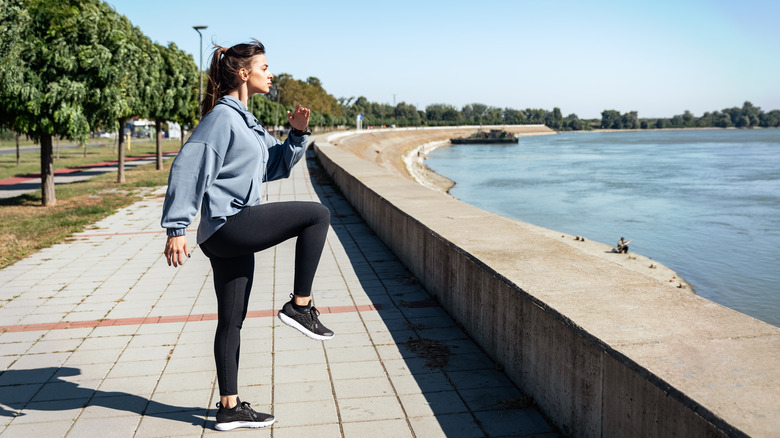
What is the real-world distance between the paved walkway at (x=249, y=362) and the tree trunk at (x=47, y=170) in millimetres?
7756

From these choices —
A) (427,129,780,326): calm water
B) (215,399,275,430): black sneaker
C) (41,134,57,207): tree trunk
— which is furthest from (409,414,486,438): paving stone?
(41,134,57,207): tree trunk

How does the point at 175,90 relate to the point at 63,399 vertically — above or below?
above

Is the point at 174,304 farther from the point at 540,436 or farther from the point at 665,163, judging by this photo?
the point at 665,163

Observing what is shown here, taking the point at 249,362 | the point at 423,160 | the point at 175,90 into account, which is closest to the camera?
the point at 249,362

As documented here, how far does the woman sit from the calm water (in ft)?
44.0

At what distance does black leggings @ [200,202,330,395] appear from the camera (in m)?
2.92

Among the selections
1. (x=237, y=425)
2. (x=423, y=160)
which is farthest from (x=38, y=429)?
(x=423, y=160)

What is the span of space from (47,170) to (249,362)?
489 inches

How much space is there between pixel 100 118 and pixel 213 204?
41.7 feet

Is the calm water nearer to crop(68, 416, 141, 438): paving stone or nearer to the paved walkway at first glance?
the paved walkway

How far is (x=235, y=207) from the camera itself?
2922 mm

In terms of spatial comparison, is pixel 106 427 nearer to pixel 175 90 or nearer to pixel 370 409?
pixel 370 409

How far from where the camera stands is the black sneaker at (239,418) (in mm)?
3289

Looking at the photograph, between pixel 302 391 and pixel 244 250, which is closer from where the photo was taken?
pixel 244 250
